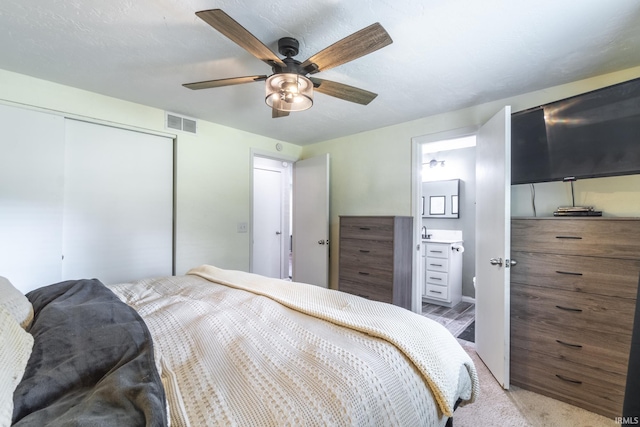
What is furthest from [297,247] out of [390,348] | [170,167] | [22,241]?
[390,348]

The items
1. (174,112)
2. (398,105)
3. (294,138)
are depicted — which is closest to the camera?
(398,105)

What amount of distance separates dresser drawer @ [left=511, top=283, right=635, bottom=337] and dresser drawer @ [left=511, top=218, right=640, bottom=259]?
279mm

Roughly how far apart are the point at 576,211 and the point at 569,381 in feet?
3.76

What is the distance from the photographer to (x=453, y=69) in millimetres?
1919

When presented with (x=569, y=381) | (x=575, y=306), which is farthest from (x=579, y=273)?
(x=569, y=381)

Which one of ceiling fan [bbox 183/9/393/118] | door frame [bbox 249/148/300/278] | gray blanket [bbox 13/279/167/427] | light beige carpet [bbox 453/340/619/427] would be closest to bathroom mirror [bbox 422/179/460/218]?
door frame [bbox 249/148/300/278]

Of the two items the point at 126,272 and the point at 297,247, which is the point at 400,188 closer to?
the point at 297,247

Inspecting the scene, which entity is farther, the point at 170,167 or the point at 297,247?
the point at 297,247

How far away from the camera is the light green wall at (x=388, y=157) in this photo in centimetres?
213

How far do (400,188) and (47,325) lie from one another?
2924 mm

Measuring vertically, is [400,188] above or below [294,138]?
below

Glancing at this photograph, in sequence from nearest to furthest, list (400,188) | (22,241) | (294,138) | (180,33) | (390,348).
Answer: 1. (390,348)
2. (180,33)
3. (22,241)
4. (400,188)
5. (294,138)

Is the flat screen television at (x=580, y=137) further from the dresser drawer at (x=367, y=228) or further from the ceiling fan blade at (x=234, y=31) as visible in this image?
the ceiling fan blade at (x=234, y=31)

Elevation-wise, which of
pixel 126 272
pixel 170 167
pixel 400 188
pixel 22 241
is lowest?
pixel 126 272
